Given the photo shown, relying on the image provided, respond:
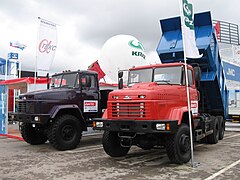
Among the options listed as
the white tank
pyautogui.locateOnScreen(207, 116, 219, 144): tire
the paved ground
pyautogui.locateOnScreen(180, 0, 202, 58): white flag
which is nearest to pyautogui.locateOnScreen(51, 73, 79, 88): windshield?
the paved ground

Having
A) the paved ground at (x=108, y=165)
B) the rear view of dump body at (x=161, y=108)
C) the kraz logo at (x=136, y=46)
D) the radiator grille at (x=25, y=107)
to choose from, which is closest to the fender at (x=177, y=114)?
the rear view of dump body at (x=161, y=108)

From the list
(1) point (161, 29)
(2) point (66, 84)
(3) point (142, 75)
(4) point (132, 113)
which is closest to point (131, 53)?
(1) point (161, 29)

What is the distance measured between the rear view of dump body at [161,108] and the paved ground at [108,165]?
42 centimetres

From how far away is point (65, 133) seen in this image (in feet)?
28.1

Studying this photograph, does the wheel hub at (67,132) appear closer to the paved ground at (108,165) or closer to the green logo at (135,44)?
the paved ground at (108,165)

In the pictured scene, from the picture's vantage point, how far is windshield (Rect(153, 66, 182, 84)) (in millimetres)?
7133

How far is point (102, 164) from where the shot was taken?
21.7 ft

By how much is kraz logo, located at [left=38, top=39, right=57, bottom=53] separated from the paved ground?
563 centimetres

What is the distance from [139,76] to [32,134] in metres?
4.60

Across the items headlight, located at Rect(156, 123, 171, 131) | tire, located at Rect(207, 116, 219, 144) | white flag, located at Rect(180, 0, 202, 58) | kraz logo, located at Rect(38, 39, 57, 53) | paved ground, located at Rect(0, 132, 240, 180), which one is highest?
kraz logo, located at Rect(38, 39, 57, 53)

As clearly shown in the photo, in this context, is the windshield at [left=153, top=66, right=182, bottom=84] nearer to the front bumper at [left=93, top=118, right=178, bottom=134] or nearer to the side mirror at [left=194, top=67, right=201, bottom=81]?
the side mirror at [left=194, top=67, right=201, bottom=81]

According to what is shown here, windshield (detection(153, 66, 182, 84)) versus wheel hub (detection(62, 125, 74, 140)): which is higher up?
windshield (detection(153, 66, 182, 84))

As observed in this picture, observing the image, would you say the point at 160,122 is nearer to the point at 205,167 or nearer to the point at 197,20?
the point at 205,167

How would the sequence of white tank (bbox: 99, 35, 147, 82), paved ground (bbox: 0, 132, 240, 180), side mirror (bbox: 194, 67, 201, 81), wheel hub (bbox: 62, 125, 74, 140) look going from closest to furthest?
paved ground (bbox: 0, 132, 240, 180) → side mirror (bbox: 194, 67, 201, 81) → wheel hub (bbox: 62, 125, 74, 140) → white tank (bbox: 99, 35, 147, 82)
